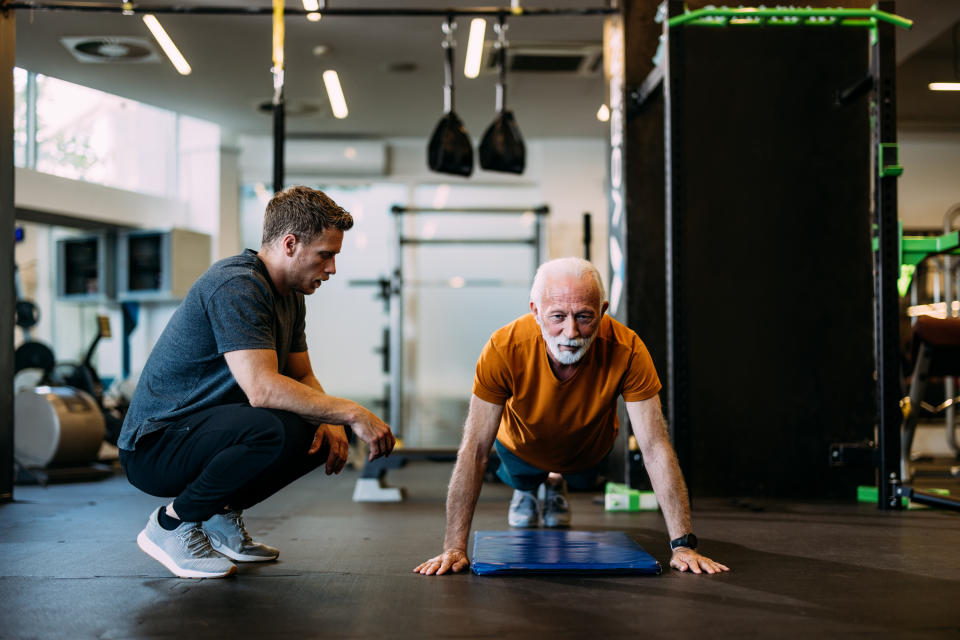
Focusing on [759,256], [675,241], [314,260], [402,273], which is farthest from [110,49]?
[759,256]

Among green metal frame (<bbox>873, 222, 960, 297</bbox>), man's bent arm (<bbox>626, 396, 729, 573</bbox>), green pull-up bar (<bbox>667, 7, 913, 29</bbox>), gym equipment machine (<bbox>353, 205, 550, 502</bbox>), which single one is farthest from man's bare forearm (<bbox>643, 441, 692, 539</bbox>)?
gym equipment machine (<bbox>353, 205, 550, 502</bbox>)

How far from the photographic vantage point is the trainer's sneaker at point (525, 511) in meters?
3.15

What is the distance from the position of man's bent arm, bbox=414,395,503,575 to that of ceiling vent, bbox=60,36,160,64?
14.6ft

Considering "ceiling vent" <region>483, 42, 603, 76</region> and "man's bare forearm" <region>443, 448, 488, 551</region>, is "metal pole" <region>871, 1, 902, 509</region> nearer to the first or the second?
"man's bare forearm" <region>443, 448, 488, 551</region>

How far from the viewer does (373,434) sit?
2.08m

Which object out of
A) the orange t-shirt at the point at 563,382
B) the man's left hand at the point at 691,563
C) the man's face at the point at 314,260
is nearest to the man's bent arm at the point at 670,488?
the man's left hand at the point at 691,563

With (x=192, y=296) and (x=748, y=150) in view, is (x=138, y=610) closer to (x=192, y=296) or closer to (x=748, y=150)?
(x=192, y=296)

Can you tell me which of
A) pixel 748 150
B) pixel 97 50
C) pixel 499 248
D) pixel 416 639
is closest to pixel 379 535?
pixel 416 639

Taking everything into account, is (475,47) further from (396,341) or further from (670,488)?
(670,488)

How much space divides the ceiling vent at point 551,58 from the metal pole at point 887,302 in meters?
2.44

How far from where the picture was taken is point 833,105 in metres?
4.04

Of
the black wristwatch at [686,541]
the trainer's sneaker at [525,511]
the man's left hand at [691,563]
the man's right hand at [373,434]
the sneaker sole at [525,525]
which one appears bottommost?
the sneaker sole at [525,525]

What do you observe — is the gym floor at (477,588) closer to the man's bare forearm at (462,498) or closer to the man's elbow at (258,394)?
the man's bare forearm at (462,498)

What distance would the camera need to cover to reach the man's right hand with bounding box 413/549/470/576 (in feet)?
7.34
